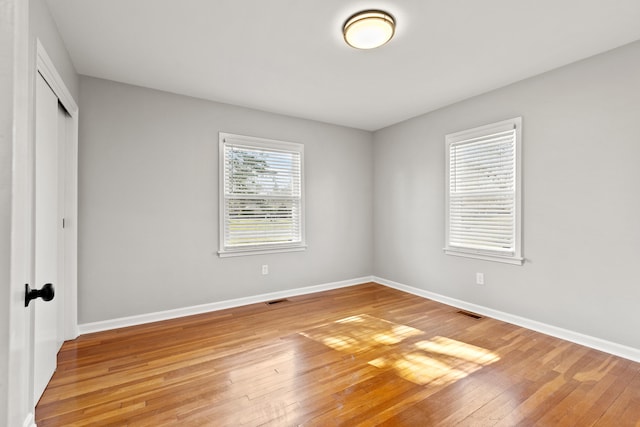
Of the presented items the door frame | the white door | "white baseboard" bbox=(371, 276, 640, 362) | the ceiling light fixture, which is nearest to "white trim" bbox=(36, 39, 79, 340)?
the door frame

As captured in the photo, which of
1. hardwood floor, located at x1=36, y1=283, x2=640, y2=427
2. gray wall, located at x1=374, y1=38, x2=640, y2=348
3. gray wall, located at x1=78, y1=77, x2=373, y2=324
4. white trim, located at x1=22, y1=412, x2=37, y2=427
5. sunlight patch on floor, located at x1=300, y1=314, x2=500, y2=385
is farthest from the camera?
gray wall, located at x1=78, y1=77, x2=373, y2=324

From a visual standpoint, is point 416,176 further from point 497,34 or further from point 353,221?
point 497,34

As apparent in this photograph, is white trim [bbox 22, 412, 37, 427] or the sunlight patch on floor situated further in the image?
the sunlight patch on floor

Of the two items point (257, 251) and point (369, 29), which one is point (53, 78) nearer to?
point (369, 29)

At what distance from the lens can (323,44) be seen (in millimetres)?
2580

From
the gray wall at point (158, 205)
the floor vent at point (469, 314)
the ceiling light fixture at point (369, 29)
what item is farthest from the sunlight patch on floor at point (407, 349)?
the ceiling light fixture at point (369, 29)

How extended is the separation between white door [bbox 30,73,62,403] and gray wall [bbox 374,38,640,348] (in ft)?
13.3

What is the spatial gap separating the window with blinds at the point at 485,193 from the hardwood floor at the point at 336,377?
0.88m

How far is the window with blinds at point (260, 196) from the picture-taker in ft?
12.8

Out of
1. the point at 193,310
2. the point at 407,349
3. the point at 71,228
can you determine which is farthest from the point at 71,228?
the point at 407,349

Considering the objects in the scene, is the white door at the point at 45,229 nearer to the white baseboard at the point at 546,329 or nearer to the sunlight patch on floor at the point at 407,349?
the sunlight patch on floor at the point at 407,349

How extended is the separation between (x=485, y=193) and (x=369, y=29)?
2.33 metres

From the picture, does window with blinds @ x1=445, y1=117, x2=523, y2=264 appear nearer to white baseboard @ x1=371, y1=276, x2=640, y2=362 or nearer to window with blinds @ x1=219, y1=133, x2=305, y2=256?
white baseboard @ x1=371, y1=276, x2=640, y2=362

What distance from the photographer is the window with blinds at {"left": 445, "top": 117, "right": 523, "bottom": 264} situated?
3.32m
